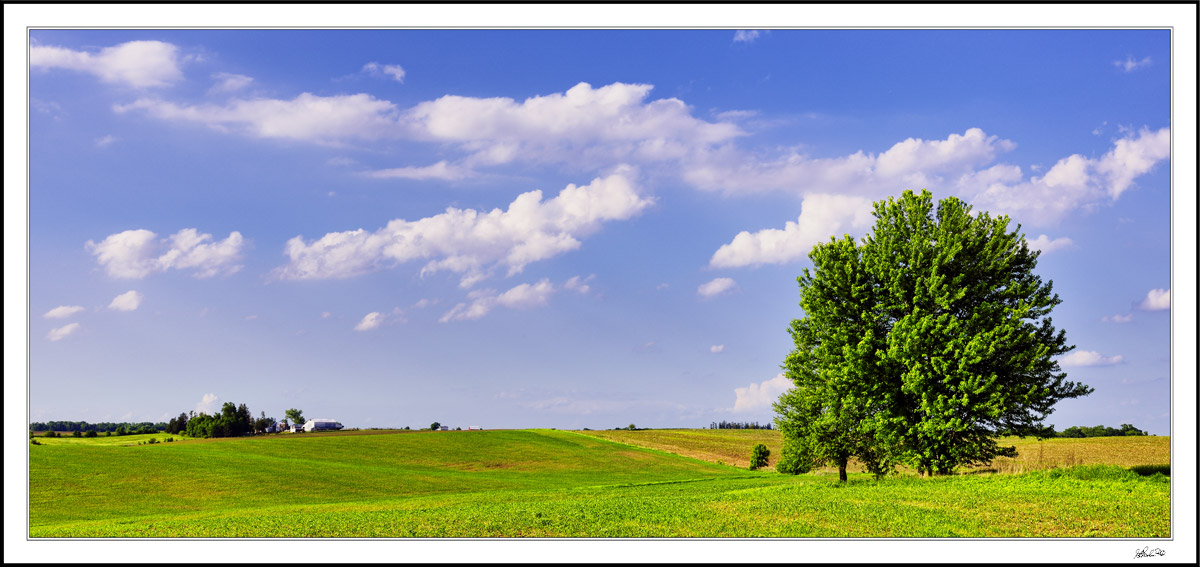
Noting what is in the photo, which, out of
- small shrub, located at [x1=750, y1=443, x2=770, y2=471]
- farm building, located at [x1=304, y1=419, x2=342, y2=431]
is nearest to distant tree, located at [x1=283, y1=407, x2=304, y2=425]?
farm building, located at [x1=304, y1=419, x2=342, y2=431]

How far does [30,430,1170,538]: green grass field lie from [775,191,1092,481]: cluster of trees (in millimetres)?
2770

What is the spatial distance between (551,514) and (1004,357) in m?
21.6

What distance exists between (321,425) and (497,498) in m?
85.3

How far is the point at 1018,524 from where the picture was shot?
61.4ft

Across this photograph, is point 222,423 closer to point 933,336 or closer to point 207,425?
point 207,425

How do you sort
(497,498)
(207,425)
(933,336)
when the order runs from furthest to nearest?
(207,425) → (497,498) → (933,336)

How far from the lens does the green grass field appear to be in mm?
19016

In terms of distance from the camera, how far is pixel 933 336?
31.6 m

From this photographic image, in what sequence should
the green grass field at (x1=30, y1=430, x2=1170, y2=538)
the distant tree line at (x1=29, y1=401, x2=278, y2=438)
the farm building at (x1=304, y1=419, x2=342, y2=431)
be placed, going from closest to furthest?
the green grass field at (x1=30, y1=430, x2=1170, y2=538) < the distant tree line at (x1=29, y1=401, x2=278, y2=438) < the farm building at (x1=304, y1=419, x2=342, y2=431)

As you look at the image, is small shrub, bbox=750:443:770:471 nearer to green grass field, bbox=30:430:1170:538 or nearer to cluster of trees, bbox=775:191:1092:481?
green grass field, bbox=30:430:1170:538

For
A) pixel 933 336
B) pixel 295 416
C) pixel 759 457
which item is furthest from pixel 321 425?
pixel 933 336

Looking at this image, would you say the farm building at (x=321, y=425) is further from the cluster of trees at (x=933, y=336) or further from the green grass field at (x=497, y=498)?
the cluster of trees at (x=933, y=336)

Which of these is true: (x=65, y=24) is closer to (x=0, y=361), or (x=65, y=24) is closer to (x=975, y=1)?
(x=0, y=361)

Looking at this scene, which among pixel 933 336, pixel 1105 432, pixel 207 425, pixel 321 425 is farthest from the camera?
pixel 321 425
